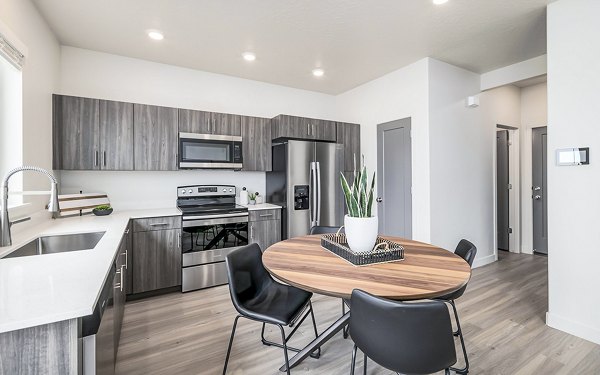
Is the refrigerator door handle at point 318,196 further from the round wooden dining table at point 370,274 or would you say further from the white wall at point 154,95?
the round wooden dining table at point 370,274

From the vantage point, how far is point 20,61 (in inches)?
80.8

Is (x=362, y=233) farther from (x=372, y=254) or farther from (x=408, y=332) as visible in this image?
(x=408, y=332)

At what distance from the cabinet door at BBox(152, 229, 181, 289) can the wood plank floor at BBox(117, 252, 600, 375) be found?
6.7 inches

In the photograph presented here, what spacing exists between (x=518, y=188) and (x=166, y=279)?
533cm

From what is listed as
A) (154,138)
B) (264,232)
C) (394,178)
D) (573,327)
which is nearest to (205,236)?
(264,232)

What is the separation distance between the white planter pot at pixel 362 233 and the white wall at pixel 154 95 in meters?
2.66

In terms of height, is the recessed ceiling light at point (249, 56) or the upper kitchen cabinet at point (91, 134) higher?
the recessed ceiling light at point (249, 56)

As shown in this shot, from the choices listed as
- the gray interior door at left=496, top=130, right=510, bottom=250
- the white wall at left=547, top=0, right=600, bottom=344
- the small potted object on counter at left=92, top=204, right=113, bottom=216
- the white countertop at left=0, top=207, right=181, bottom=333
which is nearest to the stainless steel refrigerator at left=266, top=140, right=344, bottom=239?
the small potted object on counter at left=92, top=204, right=113, bottom=216

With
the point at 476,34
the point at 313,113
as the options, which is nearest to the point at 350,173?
the point at 313,113

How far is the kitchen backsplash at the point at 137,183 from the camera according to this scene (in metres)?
3.13

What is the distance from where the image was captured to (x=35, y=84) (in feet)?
7.78

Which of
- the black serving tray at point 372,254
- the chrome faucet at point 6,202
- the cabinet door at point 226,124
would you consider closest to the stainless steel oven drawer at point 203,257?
the cabinet door at point 226,124

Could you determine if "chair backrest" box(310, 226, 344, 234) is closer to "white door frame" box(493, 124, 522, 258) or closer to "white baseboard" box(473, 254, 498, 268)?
"white baseboard" box(473, 254, 498, 268)

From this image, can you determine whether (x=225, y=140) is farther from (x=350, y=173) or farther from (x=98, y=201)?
(x=350, y=173)
